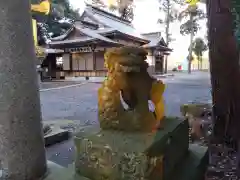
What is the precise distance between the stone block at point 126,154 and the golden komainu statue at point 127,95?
0.26 feet

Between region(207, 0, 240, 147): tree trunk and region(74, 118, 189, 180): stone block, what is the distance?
1.66 metres

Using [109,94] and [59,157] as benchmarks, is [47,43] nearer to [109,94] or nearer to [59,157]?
[59,157]

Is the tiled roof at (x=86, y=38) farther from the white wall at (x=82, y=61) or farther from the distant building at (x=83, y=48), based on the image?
the white wall at (x=82, y=61)

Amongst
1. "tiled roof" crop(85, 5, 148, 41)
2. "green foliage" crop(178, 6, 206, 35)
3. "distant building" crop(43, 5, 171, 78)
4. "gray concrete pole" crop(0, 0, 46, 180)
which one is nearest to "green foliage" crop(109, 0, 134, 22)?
"tiled roof" crop(85, 5, 148, 41)

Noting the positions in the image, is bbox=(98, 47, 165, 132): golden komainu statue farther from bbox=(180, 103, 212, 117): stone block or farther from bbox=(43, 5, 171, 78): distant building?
bbox=(43, 5, 171, 78): distant building

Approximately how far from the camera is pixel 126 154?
4.82 feet

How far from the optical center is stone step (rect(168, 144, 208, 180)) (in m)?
1.87

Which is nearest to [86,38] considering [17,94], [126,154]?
[17,94]

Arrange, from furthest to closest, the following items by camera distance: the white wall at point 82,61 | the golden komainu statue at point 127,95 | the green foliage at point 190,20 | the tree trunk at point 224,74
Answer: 1. the green foliage at point 190,20
2. the white wall at point 82,61
3. the tree trunk at point 224,74
4. the golden komainu statue at point 127,95

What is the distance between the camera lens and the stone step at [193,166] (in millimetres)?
1874

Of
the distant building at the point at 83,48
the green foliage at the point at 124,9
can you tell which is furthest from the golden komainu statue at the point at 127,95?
the green foliage at the point at 124,9

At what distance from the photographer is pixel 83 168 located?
5.69 ft

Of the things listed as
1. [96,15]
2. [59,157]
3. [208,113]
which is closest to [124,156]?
[59,157]

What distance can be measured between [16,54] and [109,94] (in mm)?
969
